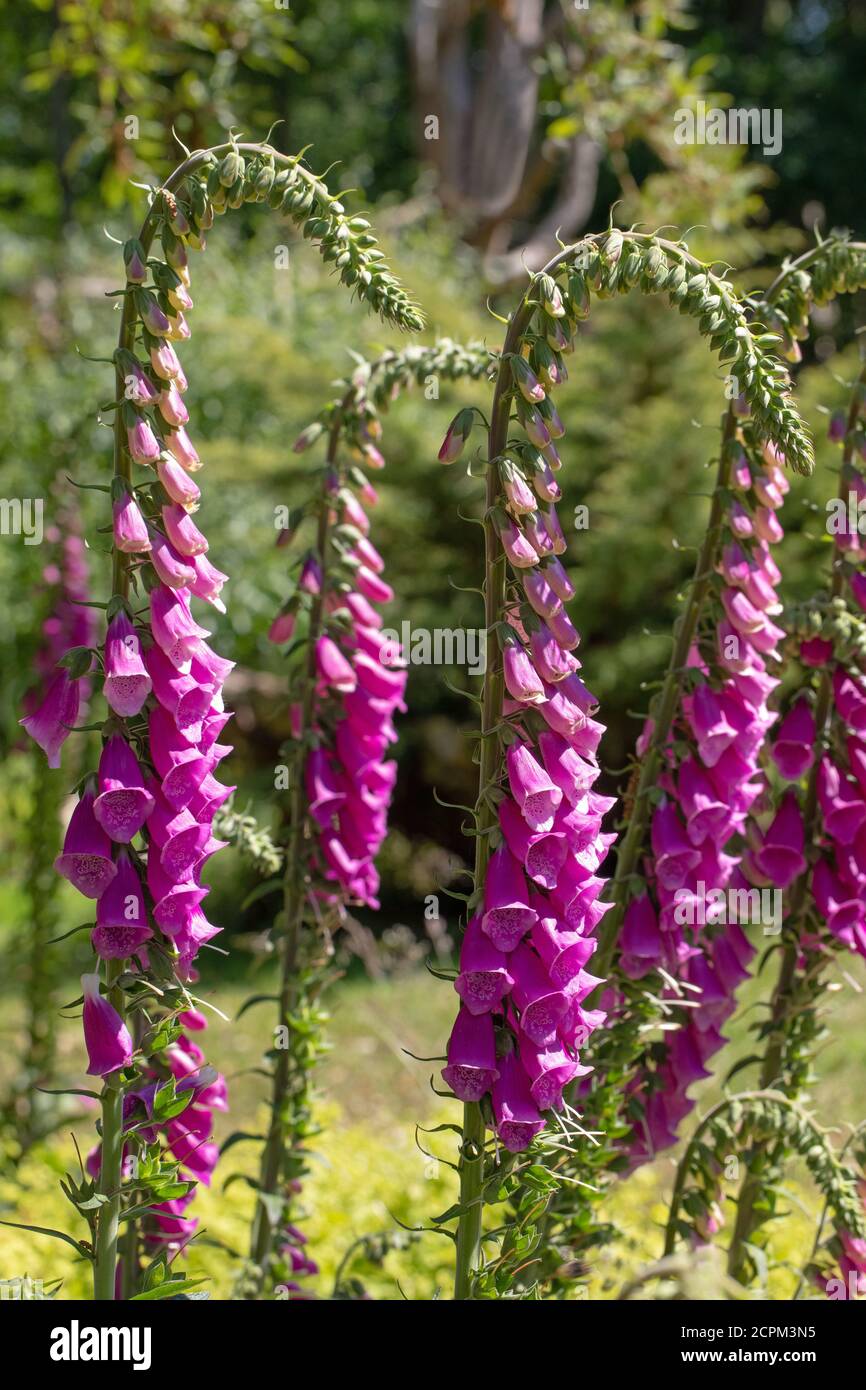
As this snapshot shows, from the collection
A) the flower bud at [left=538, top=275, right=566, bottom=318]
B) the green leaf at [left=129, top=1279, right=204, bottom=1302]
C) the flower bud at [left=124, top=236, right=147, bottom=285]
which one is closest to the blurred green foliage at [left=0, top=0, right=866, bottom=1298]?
the flower bud at [left=124, top=236, right=147, bottom=285]

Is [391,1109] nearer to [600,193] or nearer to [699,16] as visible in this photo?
[600,193]

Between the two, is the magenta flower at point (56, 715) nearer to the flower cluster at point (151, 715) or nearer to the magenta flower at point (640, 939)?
the flower cluster at point (151, 715)

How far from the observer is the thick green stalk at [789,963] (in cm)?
241

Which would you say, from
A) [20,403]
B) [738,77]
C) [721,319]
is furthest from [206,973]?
[738,77]

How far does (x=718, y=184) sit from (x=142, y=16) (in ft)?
9.12

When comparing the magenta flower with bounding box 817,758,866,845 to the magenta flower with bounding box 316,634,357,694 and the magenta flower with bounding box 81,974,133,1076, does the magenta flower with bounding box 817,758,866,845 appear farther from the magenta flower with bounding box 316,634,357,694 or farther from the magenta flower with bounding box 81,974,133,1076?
the magenta flower with bounding box 81,974,133,1076

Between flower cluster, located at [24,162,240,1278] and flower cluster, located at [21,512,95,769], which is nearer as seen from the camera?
flower cluster, located at [24,162,240,1278]

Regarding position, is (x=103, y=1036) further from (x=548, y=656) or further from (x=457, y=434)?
(x=457, y=434)

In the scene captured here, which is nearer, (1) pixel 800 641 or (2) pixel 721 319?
(2) pixel 721 319

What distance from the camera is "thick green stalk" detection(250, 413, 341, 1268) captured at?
8.26ft

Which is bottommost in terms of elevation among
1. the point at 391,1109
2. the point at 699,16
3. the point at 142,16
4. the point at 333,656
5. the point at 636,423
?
the point at 391,1109

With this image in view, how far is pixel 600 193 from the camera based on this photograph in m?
17.3

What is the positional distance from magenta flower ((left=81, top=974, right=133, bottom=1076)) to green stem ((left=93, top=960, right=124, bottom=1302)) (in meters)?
0.04
